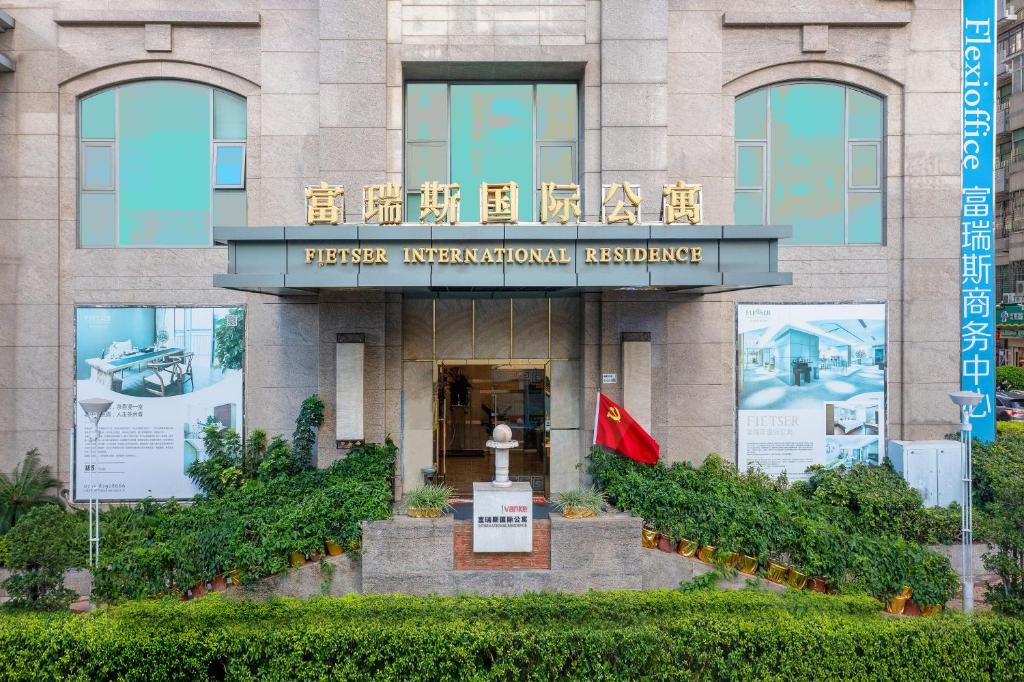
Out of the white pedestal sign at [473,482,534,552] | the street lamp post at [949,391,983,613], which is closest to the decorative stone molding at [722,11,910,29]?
the street lamp post at [949,391,983,613]

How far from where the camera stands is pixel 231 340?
15.3m

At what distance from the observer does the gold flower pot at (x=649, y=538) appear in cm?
1136

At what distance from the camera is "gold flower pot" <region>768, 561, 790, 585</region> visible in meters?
10.9

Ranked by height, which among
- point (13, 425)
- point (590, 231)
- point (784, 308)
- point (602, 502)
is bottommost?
point (602, 502)

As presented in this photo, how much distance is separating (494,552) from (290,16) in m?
12.7

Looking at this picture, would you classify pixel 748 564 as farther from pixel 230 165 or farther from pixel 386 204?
pixel 230 165

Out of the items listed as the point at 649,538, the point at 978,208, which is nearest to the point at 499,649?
the point at 649,538

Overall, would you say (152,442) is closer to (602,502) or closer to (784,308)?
(602,502)

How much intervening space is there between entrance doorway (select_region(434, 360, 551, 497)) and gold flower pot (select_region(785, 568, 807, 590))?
5991 millimetres

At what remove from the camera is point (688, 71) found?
1530cm

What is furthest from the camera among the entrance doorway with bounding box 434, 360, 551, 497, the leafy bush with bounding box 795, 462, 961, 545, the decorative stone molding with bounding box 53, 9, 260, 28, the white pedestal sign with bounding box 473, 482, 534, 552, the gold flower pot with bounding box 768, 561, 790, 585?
the entrance doorway with bounding box 434, 360, 551, 497

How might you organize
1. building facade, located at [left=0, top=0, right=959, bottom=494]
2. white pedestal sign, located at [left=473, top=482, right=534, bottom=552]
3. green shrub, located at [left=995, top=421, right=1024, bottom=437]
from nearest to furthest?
white pedestal sign, located at [left=473, top=482, right=534, bottom=552]
building facade, located at [left=0, top=0, right=959, bottom=494]
green shrub, located at [left=995, top=421, right=1024, bottom=437]

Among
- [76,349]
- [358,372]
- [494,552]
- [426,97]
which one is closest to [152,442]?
[76,349]

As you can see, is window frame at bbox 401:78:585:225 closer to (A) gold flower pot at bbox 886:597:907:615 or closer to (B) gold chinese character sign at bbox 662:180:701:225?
(B) gold chinese character sign at bbox 662:180:701:225
